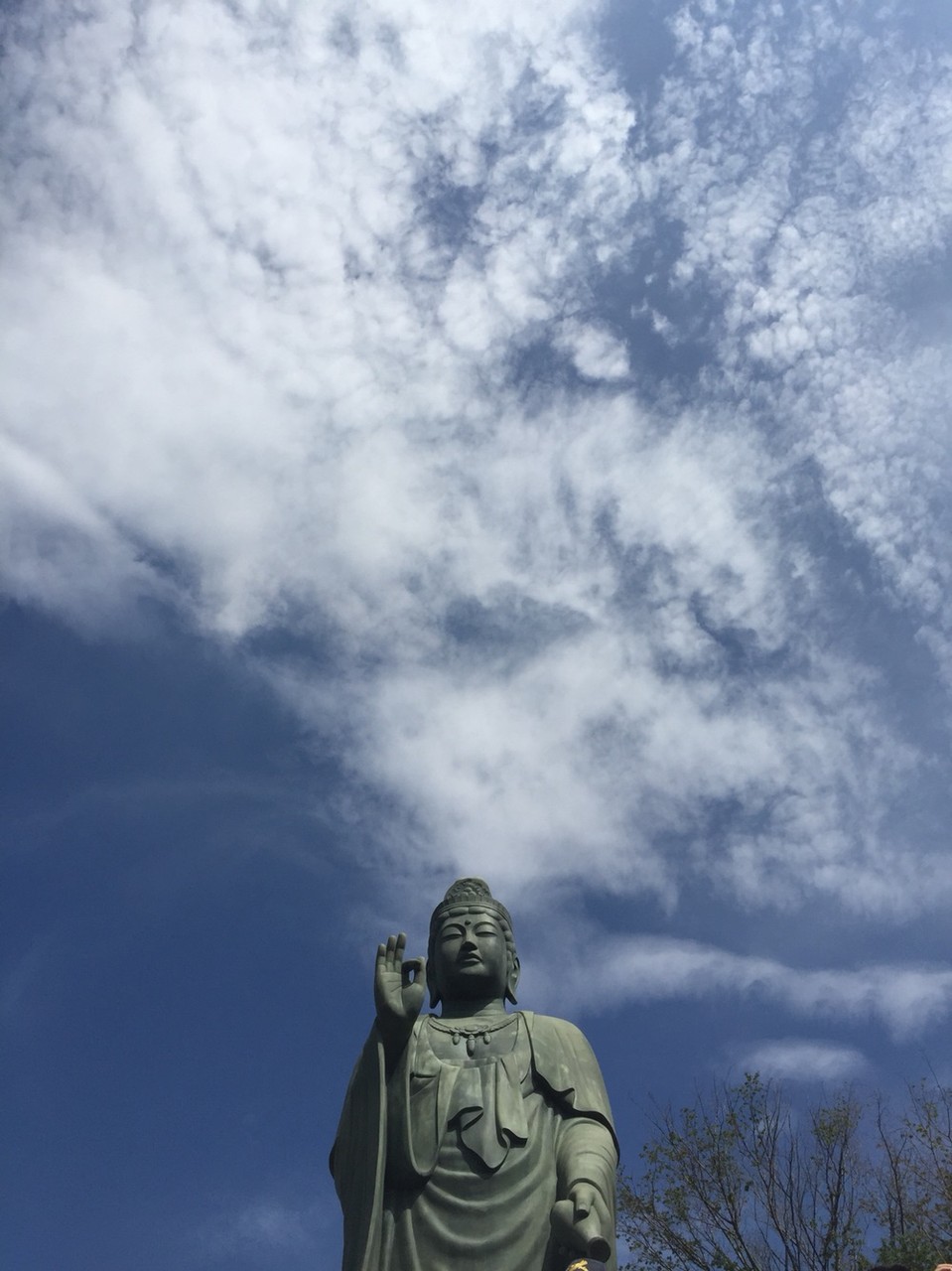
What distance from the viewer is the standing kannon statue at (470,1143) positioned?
25.4ft

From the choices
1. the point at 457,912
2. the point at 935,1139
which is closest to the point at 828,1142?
the point at 935,1139

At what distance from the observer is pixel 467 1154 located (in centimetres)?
816

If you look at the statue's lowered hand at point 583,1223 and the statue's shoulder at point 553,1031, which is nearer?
the statue's lowered hand at point 583,1223

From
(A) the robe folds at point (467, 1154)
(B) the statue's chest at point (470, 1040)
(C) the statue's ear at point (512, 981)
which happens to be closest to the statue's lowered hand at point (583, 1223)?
(A) the robe folds at point (467, 1154)

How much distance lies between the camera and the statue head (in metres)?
9.59

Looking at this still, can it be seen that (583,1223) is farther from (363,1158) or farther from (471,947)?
(471,947)

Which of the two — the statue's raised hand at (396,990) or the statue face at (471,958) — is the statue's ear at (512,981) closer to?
the statue face at (471,958)

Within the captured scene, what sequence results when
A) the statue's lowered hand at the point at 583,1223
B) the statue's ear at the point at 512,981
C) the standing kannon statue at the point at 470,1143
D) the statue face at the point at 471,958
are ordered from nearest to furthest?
the statue's lowered hand at the point at 583,1223, the standing kannon statue at the point at 470,1143, the statue face at the point at 471,958, the statue's ear at the point at 512,981

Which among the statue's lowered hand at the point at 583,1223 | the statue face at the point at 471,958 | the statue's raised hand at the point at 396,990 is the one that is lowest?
the statue's lowered hand at the point at 583,1223

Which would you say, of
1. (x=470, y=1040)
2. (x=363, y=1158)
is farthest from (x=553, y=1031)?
(x=363, y=1158)

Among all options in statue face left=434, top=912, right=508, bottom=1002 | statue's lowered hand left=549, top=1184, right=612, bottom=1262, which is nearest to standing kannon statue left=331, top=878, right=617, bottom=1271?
statue's lowered hand left=549, top=1184, right=612, bottom=1262

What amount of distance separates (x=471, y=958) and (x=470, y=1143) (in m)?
1.64

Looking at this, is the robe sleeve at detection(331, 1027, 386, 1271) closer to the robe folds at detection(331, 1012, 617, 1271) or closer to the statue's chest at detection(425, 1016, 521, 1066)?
the robe folds at detection(331, 1012, 617, 1271)

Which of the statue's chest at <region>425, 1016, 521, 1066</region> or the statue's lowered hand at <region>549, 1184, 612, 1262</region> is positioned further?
the statue's chest at <region>425, 1016, 521, 1066</region>
